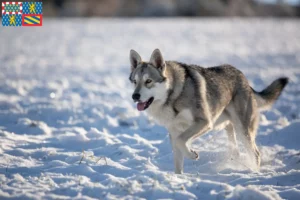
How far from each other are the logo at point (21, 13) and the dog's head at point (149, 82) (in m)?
5.25

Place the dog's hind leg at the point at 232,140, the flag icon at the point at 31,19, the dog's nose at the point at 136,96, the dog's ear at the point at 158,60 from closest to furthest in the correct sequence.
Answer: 1. the dog's nose at the point at 136,96
2. the dog's ear at the point at 158,60
3. the dog's hind leg at the point at 232,140
4. the flag icon at the point at 31,19

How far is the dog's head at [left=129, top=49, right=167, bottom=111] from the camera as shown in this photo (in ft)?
15.4

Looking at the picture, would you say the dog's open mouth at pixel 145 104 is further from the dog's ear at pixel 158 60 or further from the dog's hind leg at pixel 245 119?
the dog's hind leg at pixel 245 119

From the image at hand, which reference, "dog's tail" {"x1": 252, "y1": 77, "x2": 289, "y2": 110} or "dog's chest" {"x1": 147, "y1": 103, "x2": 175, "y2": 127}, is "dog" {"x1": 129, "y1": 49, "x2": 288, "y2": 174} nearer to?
"dog's chest" {"x1": 147, "y1": 103, "x2": 175, "y2": 127}

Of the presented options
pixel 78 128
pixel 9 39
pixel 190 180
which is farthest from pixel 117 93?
pixel 9 39

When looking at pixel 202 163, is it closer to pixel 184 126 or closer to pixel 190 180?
pixel 184 126

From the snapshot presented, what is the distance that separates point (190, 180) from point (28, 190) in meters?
1.86

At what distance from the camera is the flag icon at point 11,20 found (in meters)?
8.75

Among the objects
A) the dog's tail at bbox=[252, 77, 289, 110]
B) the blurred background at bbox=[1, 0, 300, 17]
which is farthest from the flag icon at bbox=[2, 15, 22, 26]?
the blurred background at bbox=[1, 0, 300, 17]

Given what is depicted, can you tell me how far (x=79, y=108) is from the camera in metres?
8.30

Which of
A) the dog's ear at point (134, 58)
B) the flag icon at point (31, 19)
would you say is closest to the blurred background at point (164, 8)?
the flag icon at point (31, 19)

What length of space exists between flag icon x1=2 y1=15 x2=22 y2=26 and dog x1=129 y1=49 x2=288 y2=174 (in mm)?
5055

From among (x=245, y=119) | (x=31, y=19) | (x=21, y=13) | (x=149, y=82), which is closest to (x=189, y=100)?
(x=149, y=82)

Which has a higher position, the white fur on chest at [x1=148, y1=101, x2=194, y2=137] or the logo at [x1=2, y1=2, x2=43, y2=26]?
the logo at [x1=2, y1=2, x2=43, y2=26]
